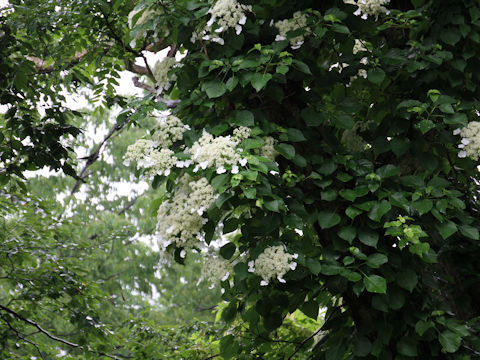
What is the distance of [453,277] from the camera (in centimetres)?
327

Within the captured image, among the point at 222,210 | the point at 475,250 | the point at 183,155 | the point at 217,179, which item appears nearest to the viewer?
the point at 217,179

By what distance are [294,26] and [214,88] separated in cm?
41

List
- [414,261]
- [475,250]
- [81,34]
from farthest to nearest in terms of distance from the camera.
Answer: [81,34]
[475,250]
[414,261]

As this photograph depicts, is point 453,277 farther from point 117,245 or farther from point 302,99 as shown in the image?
point 117,245

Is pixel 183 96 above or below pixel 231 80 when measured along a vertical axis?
above

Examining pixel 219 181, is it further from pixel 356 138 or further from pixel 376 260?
pixel 356 138

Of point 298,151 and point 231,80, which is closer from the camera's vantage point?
point 231,80

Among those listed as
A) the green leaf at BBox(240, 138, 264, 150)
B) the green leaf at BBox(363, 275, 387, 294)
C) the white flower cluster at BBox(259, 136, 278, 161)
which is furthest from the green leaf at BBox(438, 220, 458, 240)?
the green leaf at BBox(240, 138, 264, 150)

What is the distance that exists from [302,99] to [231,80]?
1.59ft

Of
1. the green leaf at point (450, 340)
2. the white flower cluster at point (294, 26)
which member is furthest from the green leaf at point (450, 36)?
the green leaf at point (450, 340)

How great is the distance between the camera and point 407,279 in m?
2.57

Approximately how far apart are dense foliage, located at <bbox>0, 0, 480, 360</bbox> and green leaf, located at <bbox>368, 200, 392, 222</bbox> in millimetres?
14

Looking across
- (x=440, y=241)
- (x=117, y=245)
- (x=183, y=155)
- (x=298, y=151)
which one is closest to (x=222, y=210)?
(x=183, y=155)

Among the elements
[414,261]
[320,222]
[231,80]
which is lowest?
[414,261]
